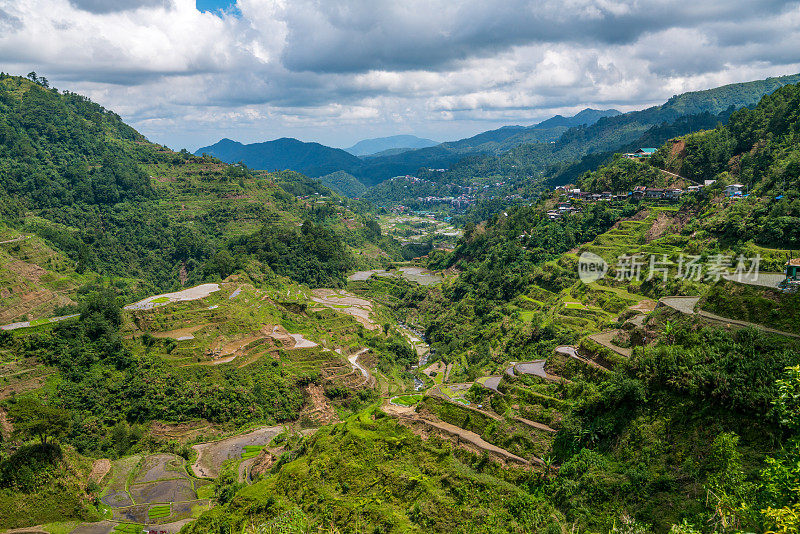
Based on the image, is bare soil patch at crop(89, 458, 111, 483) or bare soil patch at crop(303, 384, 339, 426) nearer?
bare soil patch at crop(89, 458, 111, 483)

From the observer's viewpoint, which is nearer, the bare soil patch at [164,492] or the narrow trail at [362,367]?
the bare soil patch at [164,492]

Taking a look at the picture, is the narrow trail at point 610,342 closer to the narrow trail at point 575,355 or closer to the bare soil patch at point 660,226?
the narrow trail at point 575,355

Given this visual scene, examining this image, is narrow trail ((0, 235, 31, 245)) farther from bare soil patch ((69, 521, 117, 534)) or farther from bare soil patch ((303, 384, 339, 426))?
bare soil patch ((69, 521, 117, 534))

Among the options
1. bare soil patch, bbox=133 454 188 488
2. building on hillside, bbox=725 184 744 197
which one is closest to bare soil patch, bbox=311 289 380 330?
bare soil patch, bbox=133 454 188 488

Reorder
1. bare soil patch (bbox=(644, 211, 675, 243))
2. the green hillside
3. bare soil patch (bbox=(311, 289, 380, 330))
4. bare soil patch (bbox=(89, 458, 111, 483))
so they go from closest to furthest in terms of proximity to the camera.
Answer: the green hillside, bare soil patch (bbox=(89, 458, 111, 483)), bare soil patch (bbox=(644, 211, 675, 243)), bare soil patch (bbox=(311, 289, 380, 330))

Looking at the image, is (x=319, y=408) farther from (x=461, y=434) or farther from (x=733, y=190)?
(x=733, y=190)

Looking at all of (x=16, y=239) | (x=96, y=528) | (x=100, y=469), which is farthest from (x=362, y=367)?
(x=16, y=239)

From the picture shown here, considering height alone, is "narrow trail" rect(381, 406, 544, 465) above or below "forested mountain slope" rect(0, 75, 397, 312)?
below

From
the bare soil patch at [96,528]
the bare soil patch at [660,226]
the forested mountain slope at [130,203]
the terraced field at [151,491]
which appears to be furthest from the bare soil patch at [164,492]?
the bare soil patch at [660,226]

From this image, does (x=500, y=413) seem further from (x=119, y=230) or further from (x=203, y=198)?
(x=203, y=198)

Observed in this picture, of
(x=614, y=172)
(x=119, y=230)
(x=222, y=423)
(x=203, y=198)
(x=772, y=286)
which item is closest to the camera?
(x=772, y=286)

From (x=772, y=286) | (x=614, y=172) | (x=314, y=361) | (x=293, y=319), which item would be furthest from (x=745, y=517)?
(x=614, y=172)
